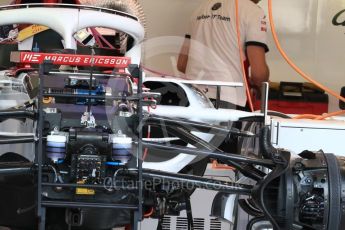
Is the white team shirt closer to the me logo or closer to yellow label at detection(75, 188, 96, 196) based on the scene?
the me logo

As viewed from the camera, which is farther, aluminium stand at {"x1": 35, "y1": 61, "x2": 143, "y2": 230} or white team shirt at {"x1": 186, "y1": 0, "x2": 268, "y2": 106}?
white team shirt at {"x1": 186, "y1": 0, "x2": 268, "y2": 106}

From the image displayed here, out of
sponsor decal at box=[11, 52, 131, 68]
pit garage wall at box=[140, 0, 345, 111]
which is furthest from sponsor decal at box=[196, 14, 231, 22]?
sponsor decal at box=[11, 52, 131, 68]

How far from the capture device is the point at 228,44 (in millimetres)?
4512

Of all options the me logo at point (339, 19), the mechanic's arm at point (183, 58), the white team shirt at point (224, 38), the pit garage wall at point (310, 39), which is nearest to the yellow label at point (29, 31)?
the white team shirt at point (224, 38)

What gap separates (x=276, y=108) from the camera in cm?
548

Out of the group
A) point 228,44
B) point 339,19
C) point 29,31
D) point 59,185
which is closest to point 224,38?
point 228,44

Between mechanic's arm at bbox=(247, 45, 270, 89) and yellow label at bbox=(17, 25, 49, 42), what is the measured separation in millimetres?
1851

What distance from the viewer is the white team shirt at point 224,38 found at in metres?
4.44

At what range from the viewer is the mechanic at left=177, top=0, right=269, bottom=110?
4.44m

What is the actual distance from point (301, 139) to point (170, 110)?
527 millimetres

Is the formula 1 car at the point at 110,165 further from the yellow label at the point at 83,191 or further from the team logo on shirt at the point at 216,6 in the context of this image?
the team logo on shirt at the point at 216,6

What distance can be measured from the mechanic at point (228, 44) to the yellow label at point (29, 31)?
1622 millimetres

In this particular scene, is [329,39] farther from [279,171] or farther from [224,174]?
[279,171]

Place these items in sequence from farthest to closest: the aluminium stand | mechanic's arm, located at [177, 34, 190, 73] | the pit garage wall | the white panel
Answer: the pit garage wall, mechanic's arm, located at [177, 34, 190, 73], the white panel, the aluminium stand
